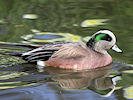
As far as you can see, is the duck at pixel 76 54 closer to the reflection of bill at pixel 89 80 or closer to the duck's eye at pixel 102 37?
the duck's eye at pixel 102 37

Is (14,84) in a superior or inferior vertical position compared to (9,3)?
inferior

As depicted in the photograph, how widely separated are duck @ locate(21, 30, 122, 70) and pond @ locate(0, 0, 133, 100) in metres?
0.14

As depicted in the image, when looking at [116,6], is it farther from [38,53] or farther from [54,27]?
[38,53]

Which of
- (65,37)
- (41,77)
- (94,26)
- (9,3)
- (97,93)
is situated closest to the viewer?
(97,93)

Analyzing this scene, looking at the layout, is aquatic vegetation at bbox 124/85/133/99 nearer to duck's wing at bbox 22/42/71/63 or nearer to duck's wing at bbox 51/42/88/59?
duck's wing at bbox 51/42/88/59

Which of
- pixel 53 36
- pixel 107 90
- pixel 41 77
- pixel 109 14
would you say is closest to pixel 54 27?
pixel 53 36

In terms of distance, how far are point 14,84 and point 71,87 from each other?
0.97 metres

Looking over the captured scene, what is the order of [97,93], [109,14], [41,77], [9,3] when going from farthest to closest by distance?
1. [9,3]
2. [109,14]
3. [41,77]
4. [97,93]

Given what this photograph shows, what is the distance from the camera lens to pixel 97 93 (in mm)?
6398

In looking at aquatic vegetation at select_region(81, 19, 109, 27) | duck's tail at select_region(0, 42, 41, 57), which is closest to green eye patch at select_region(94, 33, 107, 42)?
duck's tail at select_region(0, 42, 41, 57)

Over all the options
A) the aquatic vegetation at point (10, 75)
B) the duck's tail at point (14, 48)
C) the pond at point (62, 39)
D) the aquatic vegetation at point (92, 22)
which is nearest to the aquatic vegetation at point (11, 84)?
the pond at point (62, 39)

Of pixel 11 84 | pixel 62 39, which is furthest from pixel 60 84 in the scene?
pixel 62 39

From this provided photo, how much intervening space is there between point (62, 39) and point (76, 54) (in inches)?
63.6

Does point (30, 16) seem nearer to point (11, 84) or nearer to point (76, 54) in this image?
point (76, 54)
